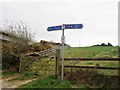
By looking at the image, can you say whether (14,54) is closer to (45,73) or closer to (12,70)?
(12,70)

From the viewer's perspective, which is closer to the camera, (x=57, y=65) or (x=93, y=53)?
(x=57, y=65)

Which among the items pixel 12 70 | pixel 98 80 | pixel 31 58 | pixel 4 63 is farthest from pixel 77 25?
pixel 4 63

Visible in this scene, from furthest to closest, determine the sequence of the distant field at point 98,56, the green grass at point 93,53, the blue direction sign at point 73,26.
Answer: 1. the green grass at point 93,53
2. the distant field at point 98,56
3. the blue direction sign at point 73,26

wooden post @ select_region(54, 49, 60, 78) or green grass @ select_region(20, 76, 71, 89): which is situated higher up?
wooden post @ select_region(54, 49, 60, 78)

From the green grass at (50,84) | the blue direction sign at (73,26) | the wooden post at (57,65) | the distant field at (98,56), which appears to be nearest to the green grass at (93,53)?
the distant field at (98,56)

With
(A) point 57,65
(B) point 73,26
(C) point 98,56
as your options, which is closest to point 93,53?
(C) point 98,56

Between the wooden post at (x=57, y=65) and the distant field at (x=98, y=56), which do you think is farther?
the distant field at (x=98, y=56)

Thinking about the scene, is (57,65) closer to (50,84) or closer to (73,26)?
(50,84)

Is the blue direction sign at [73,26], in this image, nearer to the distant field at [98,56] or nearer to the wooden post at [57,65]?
the wooden post at [57,65]

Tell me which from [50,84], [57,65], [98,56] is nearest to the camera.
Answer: [50,84]

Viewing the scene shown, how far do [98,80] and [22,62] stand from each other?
665 cm

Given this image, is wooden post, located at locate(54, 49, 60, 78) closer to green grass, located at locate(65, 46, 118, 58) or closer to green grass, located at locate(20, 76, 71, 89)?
green grass, located at locate(20, 76, 71, 89)

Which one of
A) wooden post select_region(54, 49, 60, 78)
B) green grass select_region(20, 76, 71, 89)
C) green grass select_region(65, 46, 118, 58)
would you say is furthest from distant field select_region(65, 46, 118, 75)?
green grass select_region(20, 76, 71, 89)

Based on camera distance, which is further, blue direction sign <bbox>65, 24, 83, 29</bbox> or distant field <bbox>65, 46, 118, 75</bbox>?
distant field <bbox>65, 46, 118, 75</bbox>
